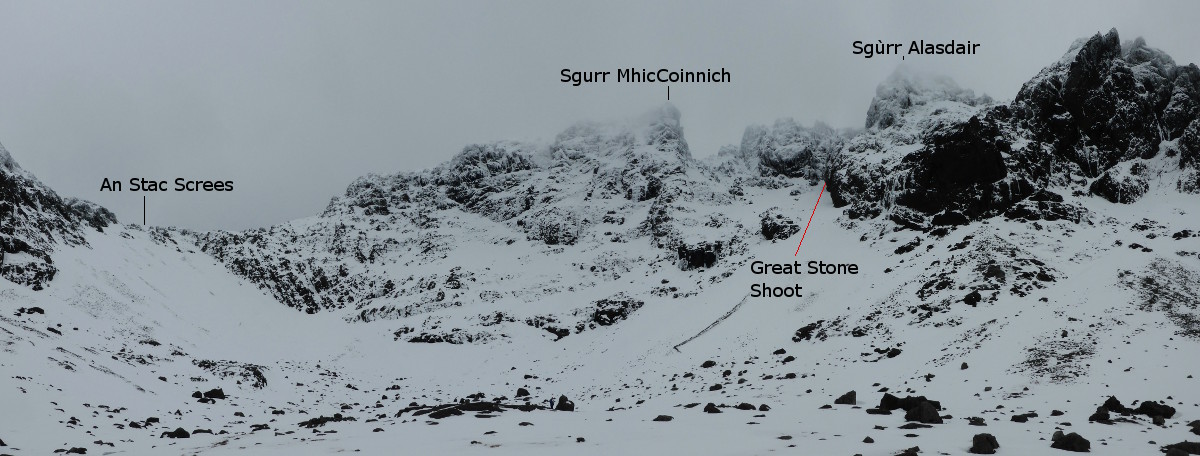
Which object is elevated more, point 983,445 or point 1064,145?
point 1064,145

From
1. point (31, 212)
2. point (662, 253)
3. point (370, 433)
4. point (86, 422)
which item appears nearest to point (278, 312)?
point (31, 212)

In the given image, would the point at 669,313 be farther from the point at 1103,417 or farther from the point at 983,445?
the point at 983,445

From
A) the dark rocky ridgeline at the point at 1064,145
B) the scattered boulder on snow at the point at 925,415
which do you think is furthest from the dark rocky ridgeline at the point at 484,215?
the scattered boulder on snow at the point at 925,415

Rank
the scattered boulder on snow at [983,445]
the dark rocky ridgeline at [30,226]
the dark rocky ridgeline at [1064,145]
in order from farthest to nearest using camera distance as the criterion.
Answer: the dark rocky ridgeline at [1064,145] → the dark rocky ridgeline at [30,226] → the scattered boulder on snow at [983,445]

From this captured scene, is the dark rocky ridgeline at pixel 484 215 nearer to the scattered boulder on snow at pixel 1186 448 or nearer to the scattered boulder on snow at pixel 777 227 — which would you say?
the scattered boulder on snow at pixel 777 227

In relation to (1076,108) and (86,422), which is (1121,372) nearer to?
(86,422)

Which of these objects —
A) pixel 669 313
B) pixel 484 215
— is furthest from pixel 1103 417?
pixel 484 215
